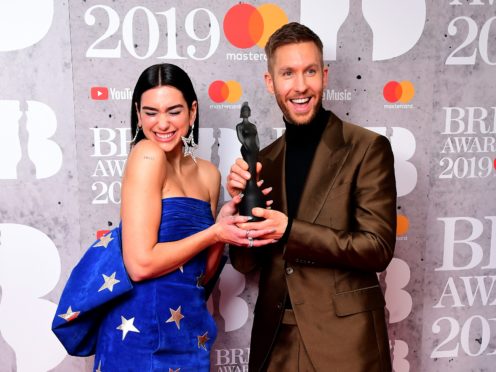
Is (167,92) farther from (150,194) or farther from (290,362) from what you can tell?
(290,362)

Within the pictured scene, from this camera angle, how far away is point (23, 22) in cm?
166

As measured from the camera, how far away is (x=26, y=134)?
5.61 feet

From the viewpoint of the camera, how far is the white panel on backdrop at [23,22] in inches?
65.1

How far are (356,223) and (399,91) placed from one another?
2.86 ft

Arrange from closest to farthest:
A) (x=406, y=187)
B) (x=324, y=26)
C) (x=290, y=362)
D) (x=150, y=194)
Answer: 1. (x=150, y=194)
2. (x=290, y=362)
3. (x=324, y=26)
4. (x=406, y=187)

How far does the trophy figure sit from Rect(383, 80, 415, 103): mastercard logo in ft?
3.11

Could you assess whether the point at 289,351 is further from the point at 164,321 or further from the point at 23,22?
the point at 23,22

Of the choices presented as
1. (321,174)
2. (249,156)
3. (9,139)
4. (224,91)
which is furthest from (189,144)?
(9,139)

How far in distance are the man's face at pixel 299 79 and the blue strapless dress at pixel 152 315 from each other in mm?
391

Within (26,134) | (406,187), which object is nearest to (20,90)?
(26,134)

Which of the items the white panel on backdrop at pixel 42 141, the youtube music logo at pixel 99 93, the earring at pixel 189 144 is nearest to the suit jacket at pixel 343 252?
the earring at pixel 189 144

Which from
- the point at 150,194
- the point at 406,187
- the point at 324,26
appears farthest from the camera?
the point at 406,187

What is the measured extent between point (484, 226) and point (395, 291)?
1.61 feet

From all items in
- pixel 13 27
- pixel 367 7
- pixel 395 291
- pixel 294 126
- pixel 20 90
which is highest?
pixel 367 7
